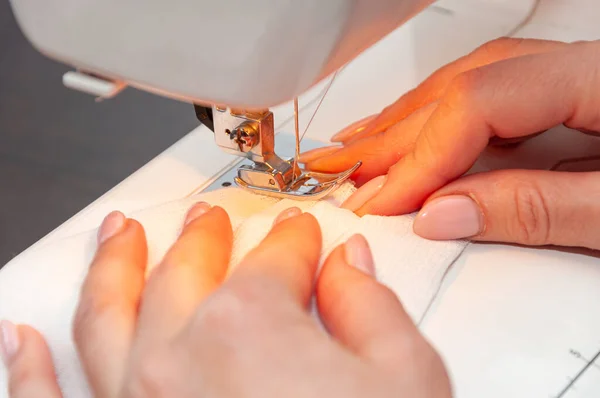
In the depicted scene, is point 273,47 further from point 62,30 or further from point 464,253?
point 464,253

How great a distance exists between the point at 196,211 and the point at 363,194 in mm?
159

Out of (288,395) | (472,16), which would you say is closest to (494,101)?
(288,395)

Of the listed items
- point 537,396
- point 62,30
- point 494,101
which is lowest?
point 537,396

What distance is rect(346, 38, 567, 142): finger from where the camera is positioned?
81 cm

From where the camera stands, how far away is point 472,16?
1.07 m

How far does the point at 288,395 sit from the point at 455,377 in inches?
6.5

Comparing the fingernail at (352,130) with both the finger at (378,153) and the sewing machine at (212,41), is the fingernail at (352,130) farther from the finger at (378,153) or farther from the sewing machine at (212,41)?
the sewing machine at (212,41)

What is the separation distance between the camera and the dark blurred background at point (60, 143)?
1.60 meters

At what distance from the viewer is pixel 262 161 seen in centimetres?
68

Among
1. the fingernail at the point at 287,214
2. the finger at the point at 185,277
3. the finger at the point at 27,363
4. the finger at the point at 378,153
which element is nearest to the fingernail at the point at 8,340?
the finger at the point at 27,363

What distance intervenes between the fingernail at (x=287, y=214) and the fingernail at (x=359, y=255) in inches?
2.3

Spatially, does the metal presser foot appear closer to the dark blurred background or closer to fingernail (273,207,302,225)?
fingernail (273,207,302,225)

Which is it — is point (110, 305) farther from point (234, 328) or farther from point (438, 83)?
point (438, 83)

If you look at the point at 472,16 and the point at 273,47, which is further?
the point at 472,16
